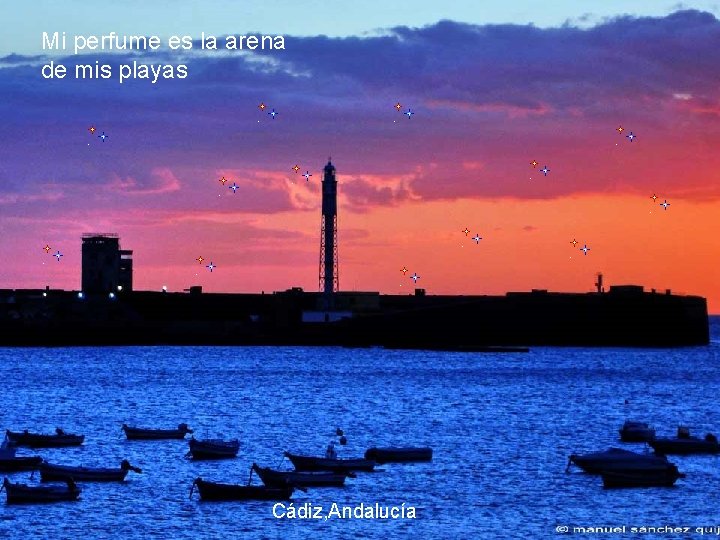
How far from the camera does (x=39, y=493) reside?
5841 centimetres

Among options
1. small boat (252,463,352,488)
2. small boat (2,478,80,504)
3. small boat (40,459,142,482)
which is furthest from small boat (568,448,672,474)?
small boat (2,478,80,504)

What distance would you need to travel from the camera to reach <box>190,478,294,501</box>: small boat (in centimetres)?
5922

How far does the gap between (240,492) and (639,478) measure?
55.8 ft

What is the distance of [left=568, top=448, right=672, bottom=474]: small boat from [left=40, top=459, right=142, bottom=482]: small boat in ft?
64.6

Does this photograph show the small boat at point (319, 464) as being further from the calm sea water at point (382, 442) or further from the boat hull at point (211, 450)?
the boat hull at point (211, 450)

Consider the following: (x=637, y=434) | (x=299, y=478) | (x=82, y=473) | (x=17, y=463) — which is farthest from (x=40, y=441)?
(x=637, y=434)

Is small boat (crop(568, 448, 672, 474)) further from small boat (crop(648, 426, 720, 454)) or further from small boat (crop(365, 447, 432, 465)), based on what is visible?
small boat (crop(648, 426, 720, 454))

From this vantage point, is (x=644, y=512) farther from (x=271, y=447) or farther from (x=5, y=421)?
(x=5, y=421)

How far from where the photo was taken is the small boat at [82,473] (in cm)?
6269

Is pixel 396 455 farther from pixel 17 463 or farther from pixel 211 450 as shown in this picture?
pixel 17 463

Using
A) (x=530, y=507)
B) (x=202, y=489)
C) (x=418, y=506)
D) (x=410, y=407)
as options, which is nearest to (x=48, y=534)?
(x=202, y=489)

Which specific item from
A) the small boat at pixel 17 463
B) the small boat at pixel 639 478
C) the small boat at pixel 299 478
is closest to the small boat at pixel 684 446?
the small boat at pixel 639 478

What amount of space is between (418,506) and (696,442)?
879 inches

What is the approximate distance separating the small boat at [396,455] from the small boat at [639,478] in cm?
1144
